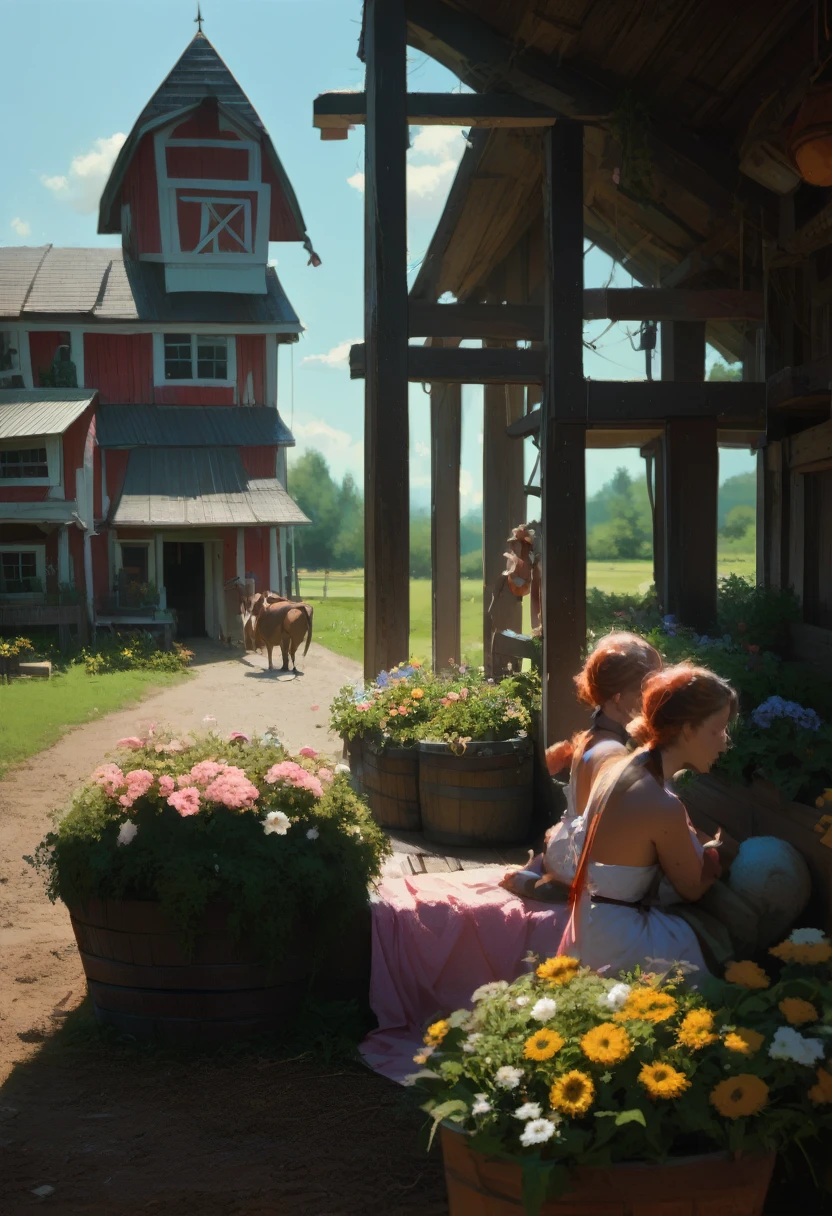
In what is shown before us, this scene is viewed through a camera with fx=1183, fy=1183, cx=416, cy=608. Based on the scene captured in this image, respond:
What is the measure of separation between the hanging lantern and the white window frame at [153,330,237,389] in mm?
21246

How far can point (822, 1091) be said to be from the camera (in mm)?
2826

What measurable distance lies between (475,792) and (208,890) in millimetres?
2283

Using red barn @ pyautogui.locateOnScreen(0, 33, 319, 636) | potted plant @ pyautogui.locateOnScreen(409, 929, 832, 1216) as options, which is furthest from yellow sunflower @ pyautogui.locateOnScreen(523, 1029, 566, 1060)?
red barn @ pyautogui.locateOnScreen(0, 33, 319, 636)

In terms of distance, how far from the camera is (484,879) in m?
5.38

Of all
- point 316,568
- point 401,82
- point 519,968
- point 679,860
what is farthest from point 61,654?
point 316,568

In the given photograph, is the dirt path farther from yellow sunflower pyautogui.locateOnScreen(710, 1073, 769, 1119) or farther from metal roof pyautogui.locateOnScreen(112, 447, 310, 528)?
yellow sunflower pyautogui.locateOnScreen(710, 1073, 769, 1119)

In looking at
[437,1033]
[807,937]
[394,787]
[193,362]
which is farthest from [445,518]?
[193,362]

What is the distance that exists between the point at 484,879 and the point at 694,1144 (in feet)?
8.43

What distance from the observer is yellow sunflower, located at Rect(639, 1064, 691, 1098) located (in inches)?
109

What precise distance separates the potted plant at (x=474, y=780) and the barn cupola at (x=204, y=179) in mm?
19800

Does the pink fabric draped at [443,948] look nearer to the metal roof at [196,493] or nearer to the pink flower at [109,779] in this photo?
the pink flower at [109,779]

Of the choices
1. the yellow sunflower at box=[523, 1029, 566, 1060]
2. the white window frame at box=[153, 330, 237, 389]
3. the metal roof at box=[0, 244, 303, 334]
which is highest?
the metal roof at box=[0, 244, 303, 334]

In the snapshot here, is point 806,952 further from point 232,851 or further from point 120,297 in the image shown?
point 120,297

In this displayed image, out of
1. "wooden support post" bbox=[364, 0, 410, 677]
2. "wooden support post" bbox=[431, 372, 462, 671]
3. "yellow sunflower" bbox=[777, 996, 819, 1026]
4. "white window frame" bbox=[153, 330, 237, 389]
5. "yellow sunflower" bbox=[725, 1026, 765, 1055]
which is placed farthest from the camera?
"white window frame" bbox=[153, 330, 237, 389]
